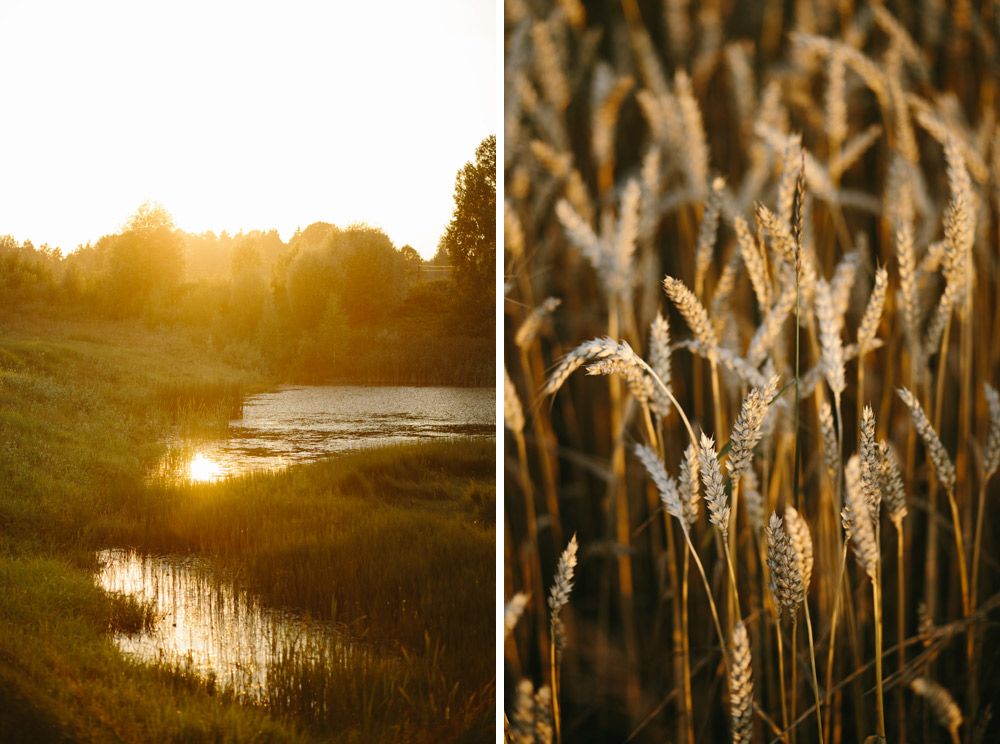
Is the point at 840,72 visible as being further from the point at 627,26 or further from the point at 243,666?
the point at 243,666

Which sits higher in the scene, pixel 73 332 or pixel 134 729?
pixel 73 332

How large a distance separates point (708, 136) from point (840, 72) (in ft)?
1.02

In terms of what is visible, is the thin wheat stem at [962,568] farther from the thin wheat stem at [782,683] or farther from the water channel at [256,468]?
the water channel at [256,468]

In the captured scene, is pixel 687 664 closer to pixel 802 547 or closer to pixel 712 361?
pixel 802 547

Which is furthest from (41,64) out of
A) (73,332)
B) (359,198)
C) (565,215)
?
(565,215)

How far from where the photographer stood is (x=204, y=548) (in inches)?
48.9

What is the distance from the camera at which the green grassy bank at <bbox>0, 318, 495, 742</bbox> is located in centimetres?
114

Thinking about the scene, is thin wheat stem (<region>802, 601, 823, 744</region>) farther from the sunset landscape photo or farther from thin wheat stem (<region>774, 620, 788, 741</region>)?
the sunset landscape photo

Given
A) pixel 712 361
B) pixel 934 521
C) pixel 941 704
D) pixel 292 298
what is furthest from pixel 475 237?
pixel 941 704

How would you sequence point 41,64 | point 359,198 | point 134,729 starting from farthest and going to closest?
point 359,198 → point 41,64 → point 134,729

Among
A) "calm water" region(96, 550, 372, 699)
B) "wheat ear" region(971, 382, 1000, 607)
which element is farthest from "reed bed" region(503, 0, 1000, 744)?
"calm water" region(96, 550, 372, 699)

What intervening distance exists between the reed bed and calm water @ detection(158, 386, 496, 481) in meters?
0.21

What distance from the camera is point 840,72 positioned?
1232mm

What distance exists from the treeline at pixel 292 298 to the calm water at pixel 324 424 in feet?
0.13
